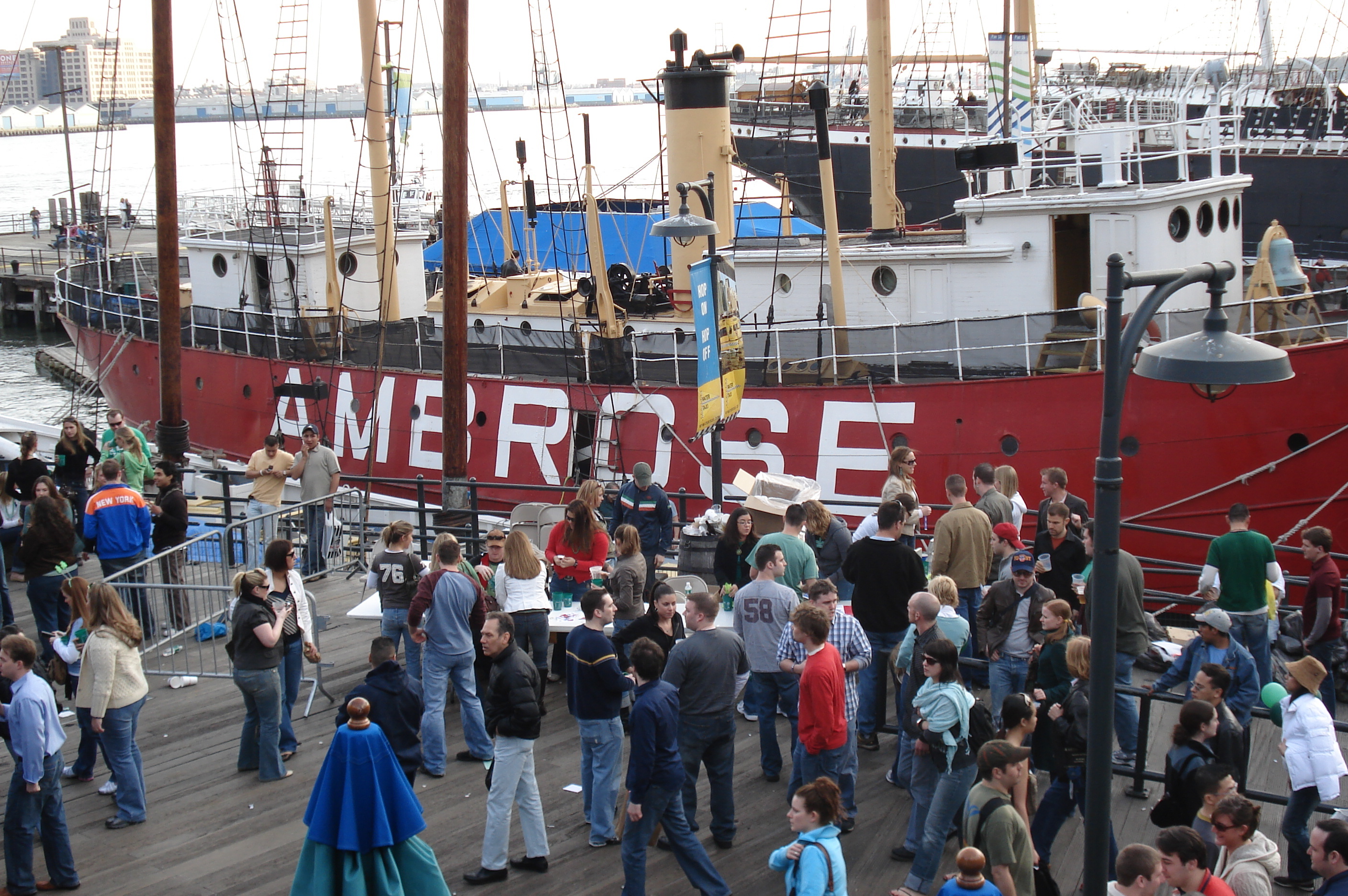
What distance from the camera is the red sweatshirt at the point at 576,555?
10.2 metres

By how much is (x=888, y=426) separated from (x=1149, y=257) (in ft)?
13.4

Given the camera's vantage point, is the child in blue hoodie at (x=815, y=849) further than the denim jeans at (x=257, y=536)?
No

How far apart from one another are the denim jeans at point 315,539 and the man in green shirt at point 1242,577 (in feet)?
29.6

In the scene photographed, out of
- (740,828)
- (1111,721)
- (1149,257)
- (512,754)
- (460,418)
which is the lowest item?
(740,828)

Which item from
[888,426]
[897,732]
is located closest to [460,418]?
[888,426]

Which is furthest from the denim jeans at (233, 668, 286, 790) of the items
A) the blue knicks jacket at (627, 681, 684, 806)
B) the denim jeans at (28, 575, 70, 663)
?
the blue knicks jacket at (627, 681, 684, 806)

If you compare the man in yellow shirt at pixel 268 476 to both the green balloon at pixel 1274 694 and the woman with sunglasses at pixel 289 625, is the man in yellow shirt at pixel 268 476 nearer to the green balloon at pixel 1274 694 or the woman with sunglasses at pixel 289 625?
the woman with sunglasses at pixel 289 625

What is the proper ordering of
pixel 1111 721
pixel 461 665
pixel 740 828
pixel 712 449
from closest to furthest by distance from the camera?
pixel 1111 721 → pixel 740 828 → pixel 461 665 → pixel 712 449

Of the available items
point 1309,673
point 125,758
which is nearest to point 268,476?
point 125,758

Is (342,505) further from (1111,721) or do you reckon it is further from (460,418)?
(1111,721)

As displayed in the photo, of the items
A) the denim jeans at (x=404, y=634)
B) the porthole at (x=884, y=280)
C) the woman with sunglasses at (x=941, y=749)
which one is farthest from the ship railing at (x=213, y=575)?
the porthole at (x=884, y=280)

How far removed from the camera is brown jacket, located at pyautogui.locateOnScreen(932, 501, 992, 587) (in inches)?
366

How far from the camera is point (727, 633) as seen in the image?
7207mm

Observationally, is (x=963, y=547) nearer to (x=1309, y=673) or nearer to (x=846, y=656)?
(x=846, y=656)
